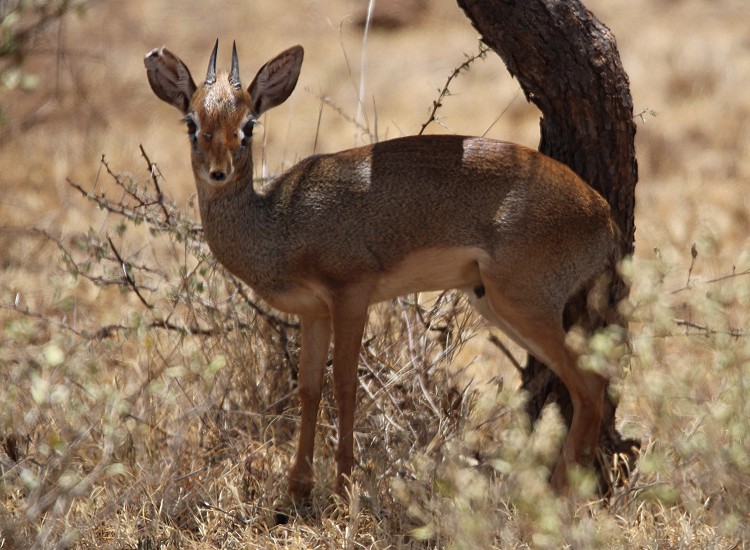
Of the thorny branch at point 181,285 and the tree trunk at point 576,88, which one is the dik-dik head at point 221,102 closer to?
the thorny branch at point 181,285

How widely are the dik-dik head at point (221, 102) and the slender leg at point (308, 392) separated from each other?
2.30 feet

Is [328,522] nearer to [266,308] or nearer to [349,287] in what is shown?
[349,287]

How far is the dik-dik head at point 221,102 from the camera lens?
4.39 m

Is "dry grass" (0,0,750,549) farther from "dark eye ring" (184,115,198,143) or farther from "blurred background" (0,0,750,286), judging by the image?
"dark eye ring" (184,115,198,143)

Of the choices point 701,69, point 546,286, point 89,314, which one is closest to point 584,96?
point 546,286

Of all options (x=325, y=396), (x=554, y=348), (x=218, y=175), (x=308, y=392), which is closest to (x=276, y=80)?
(x=218, y=175)

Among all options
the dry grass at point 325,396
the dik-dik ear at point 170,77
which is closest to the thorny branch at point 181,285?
the dry grass at point 325,396

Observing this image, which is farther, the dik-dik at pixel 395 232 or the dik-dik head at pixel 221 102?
the dik-dik at pixel 395 232

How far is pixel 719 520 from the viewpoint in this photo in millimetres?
3656

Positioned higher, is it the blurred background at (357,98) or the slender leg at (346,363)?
the blurred background at (357,98)

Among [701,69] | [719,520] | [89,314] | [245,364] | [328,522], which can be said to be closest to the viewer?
[719,520]

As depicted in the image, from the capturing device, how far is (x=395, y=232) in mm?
4602

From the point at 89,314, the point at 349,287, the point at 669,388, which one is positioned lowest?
the point at 669,388

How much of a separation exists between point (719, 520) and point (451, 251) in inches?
57.5
